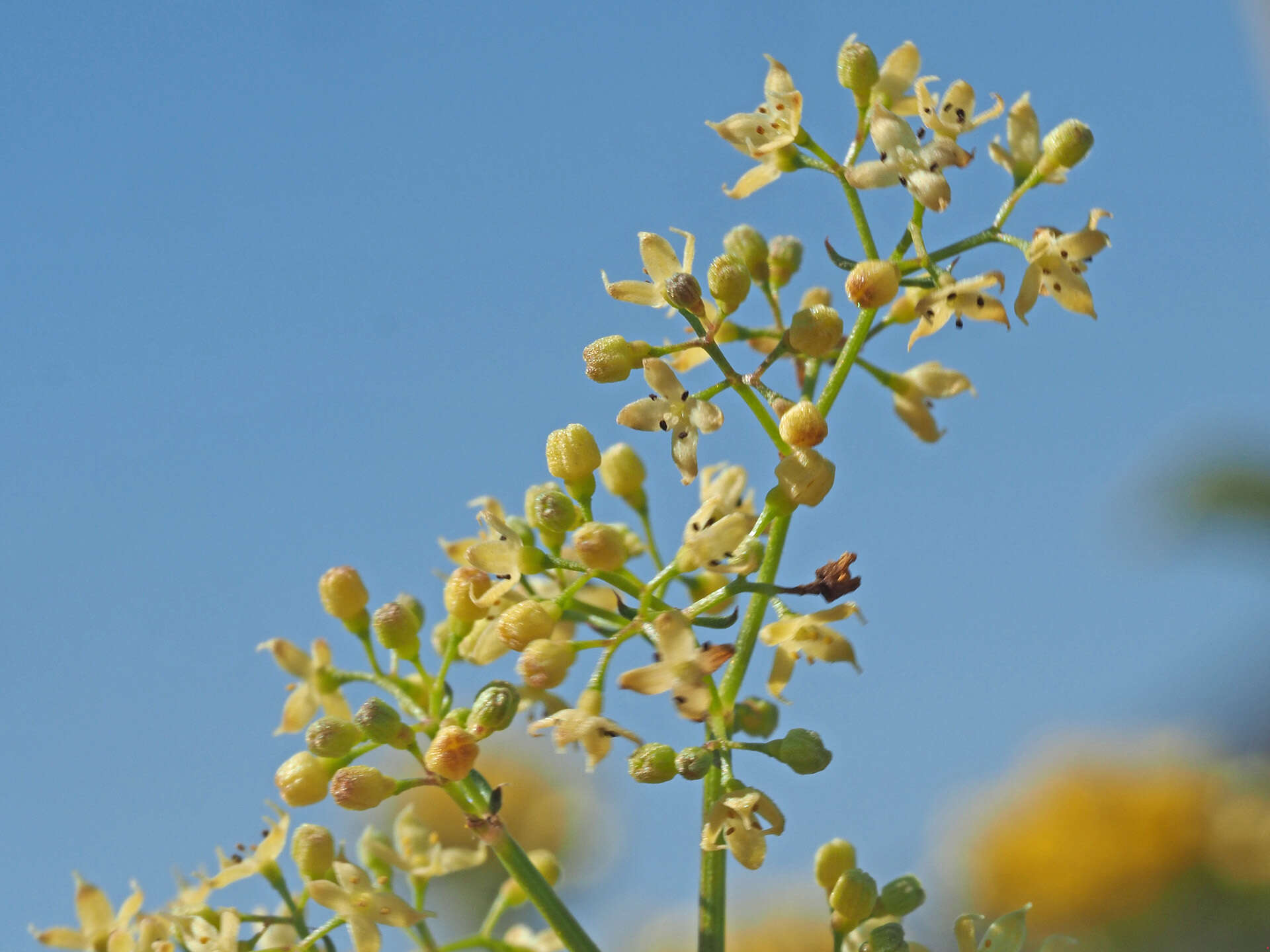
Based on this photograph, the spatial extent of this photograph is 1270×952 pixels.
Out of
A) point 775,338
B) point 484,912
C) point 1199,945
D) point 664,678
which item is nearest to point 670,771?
point 664,678

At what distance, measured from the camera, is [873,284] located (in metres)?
2.08

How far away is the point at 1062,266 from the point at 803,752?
859 mm

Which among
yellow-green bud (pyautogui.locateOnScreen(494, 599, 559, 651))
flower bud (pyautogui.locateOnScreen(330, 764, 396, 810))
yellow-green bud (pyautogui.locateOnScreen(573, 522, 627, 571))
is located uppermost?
yellow-green bud (pyautogui.locateOnScreen(573, 522, 627, 571))

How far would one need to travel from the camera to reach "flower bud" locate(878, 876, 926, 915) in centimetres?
230

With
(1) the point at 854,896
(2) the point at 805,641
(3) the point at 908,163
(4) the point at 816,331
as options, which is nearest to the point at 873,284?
(4) the point at 816,331

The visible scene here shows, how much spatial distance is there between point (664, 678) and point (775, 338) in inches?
28.6

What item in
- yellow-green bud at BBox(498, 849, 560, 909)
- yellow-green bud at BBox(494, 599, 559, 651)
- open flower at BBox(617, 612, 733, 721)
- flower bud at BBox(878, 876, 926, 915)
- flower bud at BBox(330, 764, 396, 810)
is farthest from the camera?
yellow-green bud at BBox(498, 849, 560, 909)

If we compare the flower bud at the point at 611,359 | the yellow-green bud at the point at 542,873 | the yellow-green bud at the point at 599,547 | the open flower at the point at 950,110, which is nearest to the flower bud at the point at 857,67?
the open flower at the point at 950,110

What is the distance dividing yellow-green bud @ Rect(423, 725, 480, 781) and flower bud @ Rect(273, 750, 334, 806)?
0.30 meters

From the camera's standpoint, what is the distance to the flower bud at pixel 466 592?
2.18 meters

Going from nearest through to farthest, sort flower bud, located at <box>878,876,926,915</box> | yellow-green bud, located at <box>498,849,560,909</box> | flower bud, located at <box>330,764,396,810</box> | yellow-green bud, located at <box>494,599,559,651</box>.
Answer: yellow-green bud, located at <box>494,599,559,651</box> → flower bud, located at <box>330,764,396,810</box> → flower bud, located at <box>878,876,926,915</box> → yellow-green bud, located at <box>498,849,560,909</box>

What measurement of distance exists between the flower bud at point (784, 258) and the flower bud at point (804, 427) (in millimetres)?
615

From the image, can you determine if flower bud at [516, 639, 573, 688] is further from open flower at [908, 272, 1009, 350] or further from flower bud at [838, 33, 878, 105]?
flower bud at [838, 33, 878, 105]

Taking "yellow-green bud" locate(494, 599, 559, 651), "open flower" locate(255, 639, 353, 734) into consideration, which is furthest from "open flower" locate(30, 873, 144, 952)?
"yellow-green bud" locate(494, 599, 559, 651)
